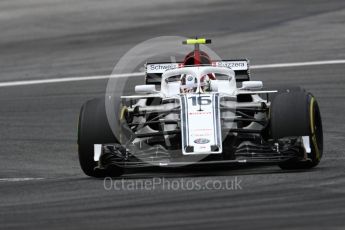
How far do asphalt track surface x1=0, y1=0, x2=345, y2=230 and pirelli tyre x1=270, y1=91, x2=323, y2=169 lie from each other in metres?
0.21

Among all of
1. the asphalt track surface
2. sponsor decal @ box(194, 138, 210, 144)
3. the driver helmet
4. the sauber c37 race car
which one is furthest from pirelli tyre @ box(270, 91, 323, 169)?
the driver helmet

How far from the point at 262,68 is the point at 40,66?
14.1ft

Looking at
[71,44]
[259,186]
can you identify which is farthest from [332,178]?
[71,44]

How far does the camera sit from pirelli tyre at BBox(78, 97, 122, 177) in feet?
46.5

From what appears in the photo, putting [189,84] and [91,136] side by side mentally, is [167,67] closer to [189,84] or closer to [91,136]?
[189,84]

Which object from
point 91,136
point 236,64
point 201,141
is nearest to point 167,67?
point 236,64

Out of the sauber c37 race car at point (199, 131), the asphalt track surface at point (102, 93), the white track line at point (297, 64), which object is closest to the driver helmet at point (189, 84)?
the sauber c37 race car at point (199, 131)

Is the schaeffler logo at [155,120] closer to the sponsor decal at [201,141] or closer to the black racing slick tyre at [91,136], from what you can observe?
the sponsor decal at [201,141]

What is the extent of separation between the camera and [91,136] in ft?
46.6

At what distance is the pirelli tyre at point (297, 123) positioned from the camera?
1409cm

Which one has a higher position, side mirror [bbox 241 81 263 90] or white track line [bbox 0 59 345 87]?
white track line [bbox 0 59 345 87]

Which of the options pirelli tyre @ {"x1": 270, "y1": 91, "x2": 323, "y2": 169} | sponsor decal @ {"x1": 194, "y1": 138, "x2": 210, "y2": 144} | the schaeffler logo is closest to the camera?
sponsor decal @ {"x1": 194, "y1": 138, "x2": 210, "y2": 144}

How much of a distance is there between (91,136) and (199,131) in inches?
49.0

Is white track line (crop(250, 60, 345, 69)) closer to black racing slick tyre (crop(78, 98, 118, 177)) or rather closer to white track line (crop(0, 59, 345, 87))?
white track line (crop(0, 59, 345, 87))
